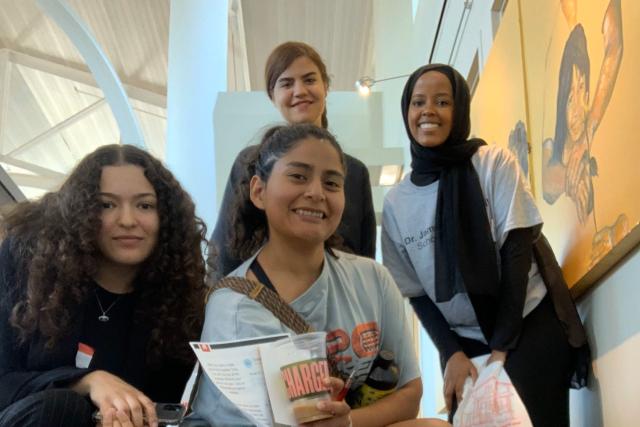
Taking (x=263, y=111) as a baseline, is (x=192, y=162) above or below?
below

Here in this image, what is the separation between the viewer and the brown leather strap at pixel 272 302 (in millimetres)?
1807

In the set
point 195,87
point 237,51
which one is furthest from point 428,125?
point 237,51

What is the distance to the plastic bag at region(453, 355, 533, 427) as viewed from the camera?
6.59ft

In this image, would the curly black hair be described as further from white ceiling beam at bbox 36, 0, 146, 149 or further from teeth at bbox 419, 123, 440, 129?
white ceiling beam at bbox 36, 0, 146, 149

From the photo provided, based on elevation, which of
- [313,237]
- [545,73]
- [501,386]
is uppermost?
[545,73]

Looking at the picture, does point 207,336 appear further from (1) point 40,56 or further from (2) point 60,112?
(2) point 60,112

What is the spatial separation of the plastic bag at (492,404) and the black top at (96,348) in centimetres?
83

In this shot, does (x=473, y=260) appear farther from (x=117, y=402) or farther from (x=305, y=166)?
(x=117, y=402)

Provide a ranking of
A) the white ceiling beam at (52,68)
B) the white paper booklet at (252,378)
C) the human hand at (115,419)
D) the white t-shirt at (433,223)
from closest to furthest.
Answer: the white paper booklet at (252,378) < the human hand at (115,419) < the white t-shirt at (433,223) < the white ceiling beam at (52,68)

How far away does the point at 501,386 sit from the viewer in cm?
210

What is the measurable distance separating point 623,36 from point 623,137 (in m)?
0.30

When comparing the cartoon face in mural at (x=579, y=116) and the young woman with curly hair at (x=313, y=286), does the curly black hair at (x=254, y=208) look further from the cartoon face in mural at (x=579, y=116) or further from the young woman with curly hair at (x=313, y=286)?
the cartoon face in mural at (x=579, y=116)

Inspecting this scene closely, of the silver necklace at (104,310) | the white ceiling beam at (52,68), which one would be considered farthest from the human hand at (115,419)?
the white ceiling beam at (52,68)

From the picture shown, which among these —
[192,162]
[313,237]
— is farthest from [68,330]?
[192,162]
